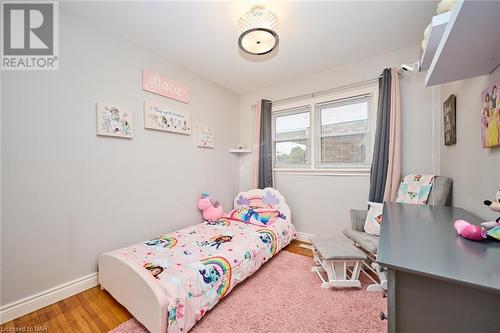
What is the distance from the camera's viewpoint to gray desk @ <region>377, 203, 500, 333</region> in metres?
0.56

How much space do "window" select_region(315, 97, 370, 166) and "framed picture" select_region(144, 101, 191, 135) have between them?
189cm

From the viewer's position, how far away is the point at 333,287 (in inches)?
70.6

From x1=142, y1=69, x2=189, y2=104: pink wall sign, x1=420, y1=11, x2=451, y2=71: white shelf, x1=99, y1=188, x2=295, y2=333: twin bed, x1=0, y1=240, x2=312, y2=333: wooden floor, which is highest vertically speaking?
x1=142, y1=69, x2=189, y2=104: pink wall sign

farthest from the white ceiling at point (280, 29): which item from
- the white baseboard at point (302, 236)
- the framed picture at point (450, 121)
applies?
the white baseboard at point (302, 236)

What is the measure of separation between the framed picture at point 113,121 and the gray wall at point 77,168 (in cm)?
6

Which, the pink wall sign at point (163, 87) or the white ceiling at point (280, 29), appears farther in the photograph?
the pink wall sign at point (163, 87)

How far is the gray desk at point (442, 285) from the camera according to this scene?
22.0 inches

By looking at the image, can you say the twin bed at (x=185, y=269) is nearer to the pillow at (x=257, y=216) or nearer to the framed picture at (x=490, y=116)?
the pillow at (x=257, y=216)

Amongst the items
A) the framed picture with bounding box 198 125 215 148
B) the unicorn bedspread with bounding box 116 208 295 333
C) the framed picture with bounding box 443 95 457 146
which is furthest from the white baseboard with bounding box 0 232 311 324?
the framed picture with bounding box 443 95 457 146

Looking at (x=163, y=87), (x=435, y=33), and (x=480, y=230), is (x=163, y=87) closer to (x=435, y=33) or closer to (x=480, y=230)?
(x=435, y=33)

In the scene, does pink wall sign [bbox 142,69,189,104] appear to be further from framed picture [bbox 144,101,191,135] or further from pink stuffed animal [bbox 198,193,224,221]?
pink stuffed animal [bbox 198,193,224,221]

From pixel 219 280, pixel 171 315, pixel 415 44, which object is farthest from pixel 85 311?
pixel 415 44

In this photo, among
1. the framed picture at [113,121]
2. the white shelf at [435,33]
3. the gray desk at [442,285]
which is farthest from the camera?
the framed picture at [113,121]

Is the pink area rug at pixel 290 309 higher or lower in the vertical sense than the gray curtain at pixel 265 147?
lower
